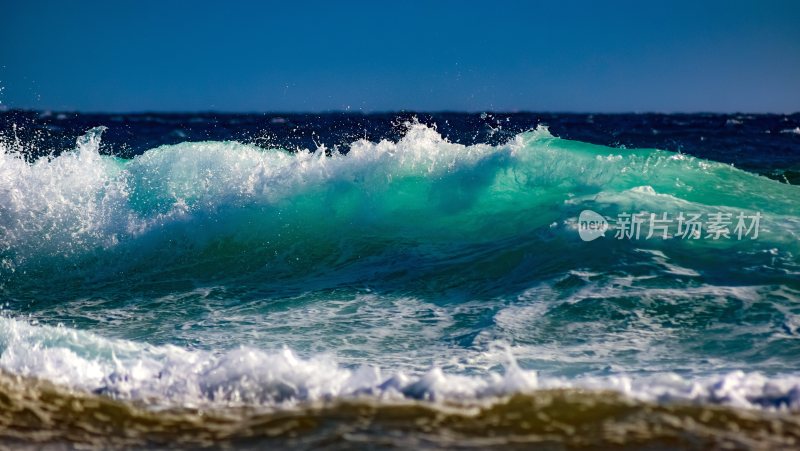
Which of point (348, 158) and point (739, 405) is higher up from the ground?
point (348, 158)

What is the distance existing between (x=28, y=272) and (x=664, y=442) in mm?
7329

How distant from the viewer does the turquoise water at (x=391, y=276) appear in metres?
4.14

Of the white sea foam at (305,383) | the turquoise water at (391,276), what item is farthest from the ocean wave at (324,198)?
the white sea foam at (305,383)

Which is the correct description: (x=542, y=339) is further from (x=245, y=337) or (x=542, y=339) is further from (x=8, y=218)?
(x=8, y=218)

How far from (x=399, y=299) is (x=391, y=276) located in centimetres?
78

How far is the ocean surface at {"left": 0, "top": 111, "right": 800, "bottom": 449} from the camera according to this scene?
355cm

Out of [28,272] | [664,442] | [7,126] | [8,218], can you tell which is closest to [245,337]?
[664,442]

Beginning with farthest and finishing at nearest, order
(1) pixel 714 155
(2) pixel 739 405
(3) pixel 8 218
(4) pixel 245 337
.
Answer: (1) pixel 714 155
(3) pixel 8 218
(4) pixel 245 337
(2) pixel 739 405

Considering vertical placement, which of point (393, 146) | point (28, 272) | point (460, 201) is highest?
point (393, 146)

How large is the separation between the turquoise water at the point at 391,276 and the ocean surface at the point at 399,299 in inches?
1.1

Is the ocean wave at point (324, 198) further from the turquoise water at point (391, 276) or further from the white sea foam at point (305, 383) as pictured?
the white sea foam at point (305, 383)

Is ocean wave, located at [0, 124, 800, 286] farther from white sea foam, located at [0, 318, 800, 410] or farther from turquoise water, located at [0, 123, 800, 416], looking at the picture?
white sea foam, located at [0, 318, 800, 410]

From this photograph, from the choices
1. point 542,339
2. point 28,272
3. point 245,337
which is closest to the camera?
point 542,339

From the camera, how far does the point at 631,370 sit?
4480 mm
